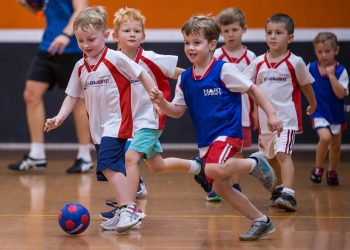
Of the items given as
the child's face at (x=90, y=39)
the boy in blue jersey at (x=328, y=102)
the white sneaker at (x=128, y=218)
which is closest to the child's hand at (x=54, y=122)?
the child's face at (x=90, y=39)

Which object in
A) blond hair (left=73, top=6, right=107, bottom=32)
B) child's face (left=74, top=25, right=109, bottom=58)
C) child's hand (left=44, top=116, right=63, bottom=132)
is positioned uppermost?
blond hair (left=73, top=6, right=107, bottom=32)

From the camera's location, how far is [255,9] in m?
10.4

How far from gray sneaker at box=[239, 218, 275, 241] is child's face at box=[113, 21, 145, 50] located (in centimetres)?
174

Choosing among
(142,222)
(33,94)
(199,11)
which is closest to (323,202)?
(142,222)

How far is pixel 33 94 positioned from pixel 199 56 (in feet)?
12.1

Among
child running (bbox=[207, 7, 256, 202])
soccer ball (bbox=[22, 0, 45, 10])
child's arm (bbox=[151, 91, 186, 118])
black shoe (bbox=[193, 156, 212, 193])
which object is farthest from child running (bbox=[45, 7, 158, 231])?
soccer ball (bbox=[22, 0, 45, 10])

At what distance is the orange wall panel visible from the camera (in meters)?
10.4

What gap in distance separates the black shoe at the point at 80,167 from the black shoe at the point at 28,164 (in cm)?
32

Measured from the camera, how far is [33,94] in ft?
28.8

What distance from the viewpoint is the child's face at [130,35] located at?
6359mm

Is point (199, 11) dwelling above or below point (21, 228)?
above

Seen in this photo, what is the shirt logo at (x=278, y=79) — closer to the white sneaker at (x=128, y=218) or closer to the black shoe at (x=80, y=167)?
the white sneaker at (x=128, y=218)

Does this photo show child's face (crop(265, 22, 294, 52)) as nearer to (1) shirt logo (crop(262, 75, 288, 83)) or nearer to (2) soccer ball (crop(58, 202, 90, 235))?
(1) shirt logo (crop(262, 75, 288, 83))

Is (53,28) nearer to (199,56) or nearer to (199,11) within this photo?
(199,11)
